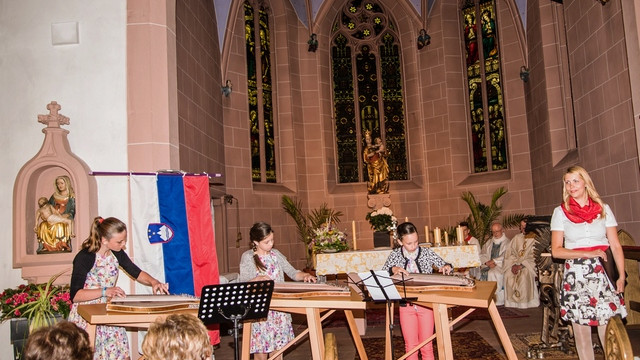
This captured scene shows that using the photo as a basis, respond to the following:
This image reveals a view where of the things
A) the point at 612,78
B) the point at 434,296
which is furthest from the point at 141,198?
the point at 612,78

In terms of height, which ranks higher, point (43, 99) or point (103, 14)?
point (103, 14)

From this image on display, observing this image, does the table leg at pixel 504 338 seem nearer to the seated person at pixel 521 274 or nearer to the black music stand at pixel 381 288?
the black music stand at pixel 381 288

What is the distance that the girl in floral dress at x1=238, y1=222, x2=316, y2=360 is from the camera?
493 centimetres

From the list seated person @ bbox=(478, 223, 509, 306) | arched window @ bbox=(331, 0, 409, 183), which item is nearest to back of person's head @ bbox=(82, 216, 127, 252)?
seated person @ bbox=(478, 223, 509, 306)

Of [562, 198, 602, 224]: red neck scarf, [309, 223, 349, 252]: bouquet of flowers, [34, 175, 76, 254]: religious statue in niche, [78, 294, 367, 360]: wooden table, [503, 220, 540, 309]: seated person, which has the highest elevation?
[34, 175, 76, 254]: religious statue in niche

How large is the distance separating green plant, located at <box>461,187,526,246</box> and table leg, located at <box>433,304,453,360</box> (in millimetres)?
8466

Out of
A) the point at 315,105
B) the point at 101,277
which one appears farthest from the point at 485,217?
the point at 101,277

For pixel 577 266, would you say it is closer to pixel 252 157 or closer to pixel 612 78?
pixel 612 78

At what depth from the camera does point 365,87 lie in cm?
1481

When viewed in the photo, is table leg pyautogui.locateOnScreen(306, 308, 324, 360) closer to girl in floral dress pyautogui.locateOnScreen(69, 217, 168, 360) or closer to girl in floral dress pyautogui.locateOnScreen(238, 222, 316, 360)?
girl in floral dress pyautogui.locateOnScreen(238, 222, 316, 360)

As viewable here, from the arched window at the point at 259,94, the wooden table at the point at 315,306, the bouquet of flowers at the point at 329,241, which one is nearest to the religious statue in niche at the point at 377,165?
the arched window at the point at 259,94

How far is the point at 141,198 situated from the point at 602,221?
4.50 meters

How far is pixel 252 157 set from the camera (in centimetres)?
1295

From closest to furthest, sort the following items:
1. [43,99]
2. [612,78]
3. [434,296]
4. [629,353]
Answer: [629,353] → [434,296] → [43,99] → [612,78]
